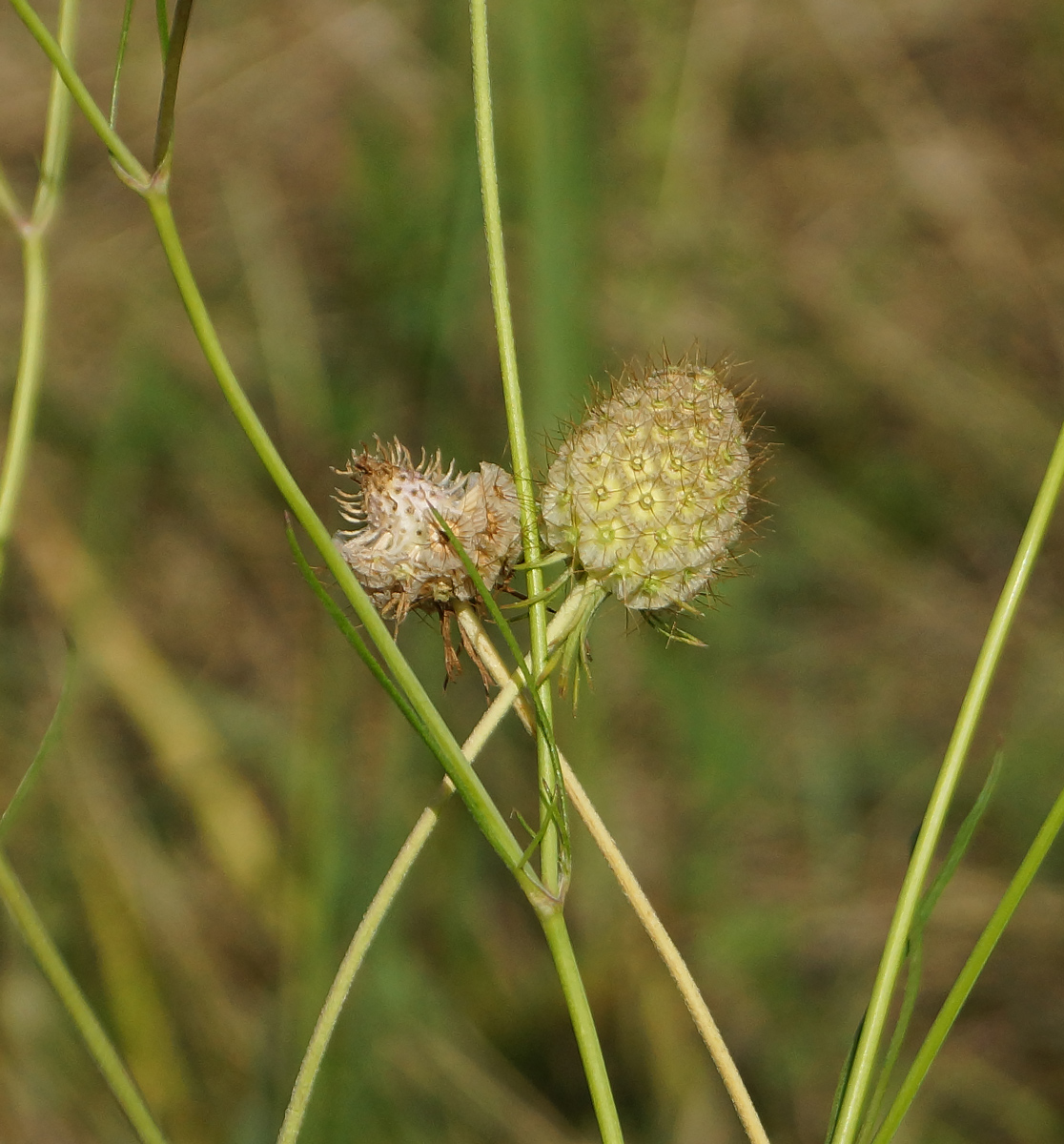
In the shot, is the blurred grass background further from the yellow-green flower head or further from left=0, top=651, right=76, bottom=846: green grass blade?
the yellow-green flower head

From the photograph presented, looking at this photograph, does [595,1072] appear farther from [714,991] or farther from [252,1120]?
[714,991]

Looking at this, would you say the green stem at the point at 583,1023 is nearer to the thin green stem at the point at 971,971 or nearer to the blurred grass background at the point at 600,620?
the thin green stem at the point at 971,971

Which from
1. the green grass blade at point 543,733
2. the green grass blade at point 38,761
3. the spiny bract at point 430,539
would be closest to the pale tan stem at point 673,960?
the green grass blade at point 543,733

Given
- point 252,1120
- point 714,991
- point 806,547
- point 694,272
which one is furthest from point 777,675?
point 252,1120

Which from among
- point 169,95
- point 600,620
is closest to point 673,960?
point 169,95

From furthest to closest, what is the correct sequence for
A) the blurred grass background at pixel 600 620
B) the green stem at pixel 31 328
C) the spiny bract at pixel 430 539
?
the blurred grass background at pixel 600 620
the green stem at pixel 31 328
the spiny bract at pixel 430 539

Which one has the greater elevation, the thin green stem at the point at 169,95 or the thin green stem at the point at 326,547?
the thin green stem at the point at 169,95
